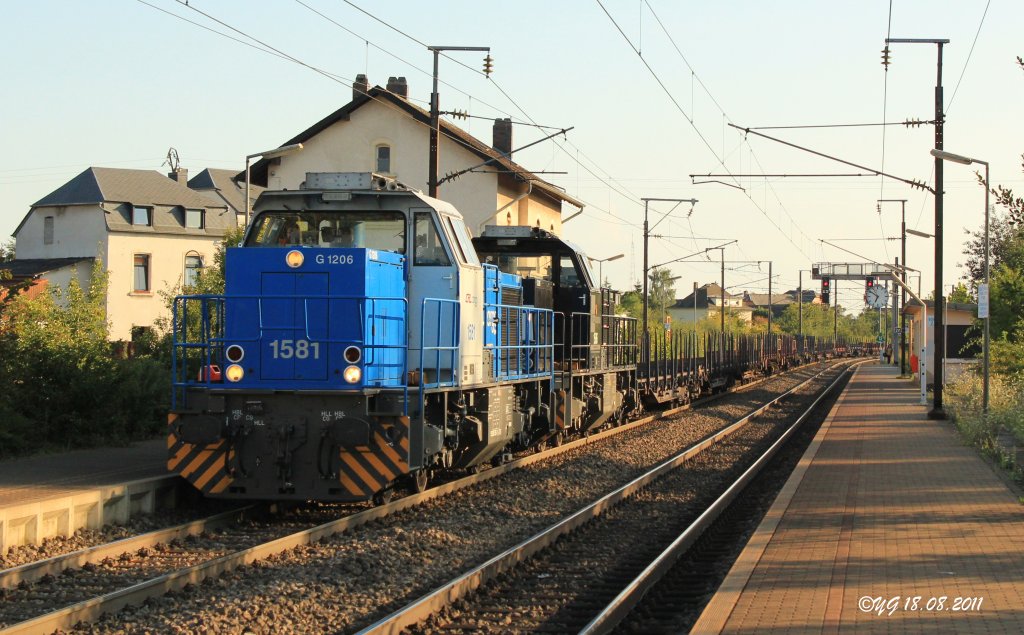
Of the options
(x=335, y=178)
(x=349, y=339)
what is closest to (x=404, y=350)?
(x=349, y=339)

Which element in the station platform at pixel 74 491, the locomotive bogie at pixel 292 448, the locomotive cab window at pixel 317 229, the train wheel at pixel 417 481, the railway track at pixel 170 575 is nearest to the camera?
the railway track at pixel 170 575

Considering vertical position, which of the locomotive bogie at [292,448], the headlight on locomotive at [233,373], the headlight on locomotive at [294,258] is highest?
the headlight on locomotive at [294,258]

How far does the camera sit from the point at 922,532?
10477 millimetres

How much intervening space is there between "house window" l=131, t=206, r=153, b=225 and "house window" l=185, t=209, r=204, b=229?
205 cm

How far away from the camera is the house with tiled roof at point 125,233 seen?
4988 cm

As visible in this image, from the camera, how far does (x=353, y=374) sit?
35.0 ft

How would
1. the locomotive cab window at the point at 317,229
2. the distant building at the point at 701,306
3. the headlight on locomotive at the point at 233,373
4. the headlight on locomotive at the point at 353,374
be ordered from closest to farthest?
1. the headlight on locomotive at the point at 353,374
2. the headlight on locomotive at the point at 233,373
3. the locomotive cab window at the point at 317,229
4. the distant building at the point at 701,306

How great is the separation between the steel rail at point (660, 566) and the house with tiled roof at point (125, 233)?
39855 mm

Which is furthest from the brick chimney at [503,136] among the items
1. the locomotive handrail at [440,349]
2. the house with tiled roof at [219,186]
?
the locomotive handrail at [440,349]

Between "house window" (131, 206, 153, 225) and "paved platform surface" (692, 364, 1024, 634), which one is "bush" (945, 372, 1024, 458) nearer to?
"paved platform surface" (692, 364, 1024, 634)

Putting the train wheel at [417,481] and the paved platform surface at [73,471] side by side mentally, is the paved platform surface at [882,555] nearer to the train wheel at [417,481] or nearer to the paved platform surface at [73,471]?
the train wheel at [417,481]

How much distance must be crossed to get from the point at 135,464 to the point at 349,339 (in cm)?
403

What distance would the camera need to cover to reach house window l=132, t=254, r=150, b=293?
5070 cm

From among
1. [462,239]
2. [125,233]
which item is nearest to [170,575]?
[462,239]
